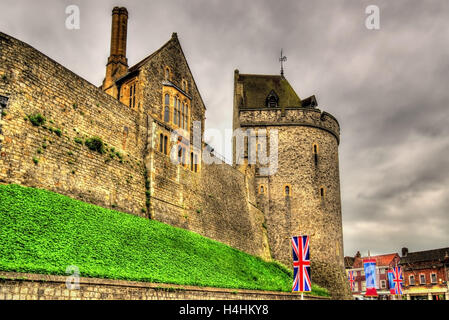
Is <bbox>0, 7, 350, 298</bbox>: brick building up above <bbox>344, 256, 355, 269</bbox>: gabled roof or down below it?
above

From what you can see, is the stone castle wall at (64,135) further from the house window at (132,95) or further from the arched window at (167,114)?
the arched window at (167,114)

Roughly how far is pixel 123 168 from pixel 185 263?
5335 mm

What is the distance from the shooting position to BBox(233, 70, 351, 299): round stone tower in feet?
115

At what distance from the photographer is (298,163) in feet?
120

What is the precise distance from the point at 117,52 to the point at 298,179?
1724 centimetres

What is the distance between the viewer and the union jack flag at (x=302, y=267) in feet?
65.5

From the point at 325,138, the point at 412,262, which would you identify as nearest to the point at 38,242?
the point at 325,138

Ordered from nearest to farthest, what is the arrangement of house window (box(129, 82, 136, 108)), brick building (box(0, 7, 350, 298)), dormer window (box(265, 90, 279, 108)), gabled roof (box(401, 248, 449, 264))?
1. brick building (box(0, 7, 350, 298))
2. house window (box(129, 82, 136, 108))
3. dormer window (box(265, 90, 279, 108))
4. gabled roof (box(401, 248, 449, 264))

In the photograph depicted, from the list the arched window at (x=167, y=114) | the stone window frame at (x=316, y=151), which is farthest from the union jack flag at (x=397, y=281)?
the arched window at (x=167, y=114)

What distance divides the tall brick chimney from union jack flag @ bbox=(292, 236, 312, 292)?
12.9 m

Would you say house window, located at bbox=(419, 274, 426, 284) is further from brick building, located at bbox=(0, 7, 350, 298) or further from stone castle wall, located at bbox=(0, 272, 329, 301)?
stone castle wall, located at bbox=(0, 272, 329, 301)

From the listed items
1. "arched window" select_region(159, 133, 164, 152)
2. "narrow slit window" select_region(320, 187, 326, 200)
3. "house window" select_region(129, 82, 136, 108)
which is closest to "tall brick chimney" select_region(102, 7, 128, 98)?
"house window" select_region(129, 82, 136, 108)

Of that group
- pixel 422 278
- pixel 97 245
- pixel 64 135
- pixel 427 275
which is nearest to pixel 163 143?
pixel 64 135
